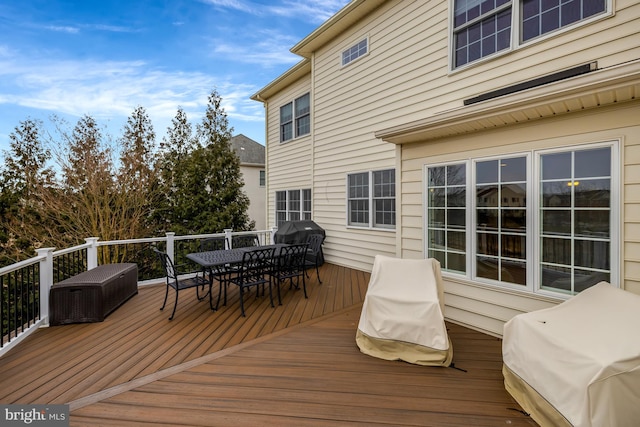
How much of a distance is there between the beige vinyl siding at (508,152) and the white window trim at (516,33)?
1883mm

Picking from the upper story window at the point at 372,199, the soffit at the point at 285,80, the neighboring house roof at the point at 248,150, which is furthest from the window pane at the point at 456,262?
the neighboring house roof at the point at 248,150

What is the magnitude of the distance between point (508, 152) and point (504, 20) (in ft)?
Answer: 8.54

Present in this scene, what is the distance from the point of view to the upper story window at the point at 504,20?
380cm

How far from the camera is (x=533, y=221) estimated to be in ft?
10.1

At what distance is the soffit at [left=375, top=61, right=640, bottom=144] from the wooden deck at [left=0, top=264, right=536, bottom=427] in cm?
242

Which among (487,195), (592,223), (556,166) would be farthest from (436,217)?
(592,223)

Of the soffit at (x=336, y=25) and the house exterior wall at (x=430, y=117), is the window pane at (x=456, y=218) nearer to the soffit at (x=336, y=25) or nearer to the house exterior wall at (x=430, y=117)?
Result: the house exterior wall at (x=430, y=117)

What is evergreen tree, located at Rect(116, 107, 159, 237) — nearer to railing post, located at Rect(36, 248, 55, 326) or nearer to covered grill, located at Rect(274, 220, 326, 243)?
covered grill, located at Rect(274, 220, 326, 243)

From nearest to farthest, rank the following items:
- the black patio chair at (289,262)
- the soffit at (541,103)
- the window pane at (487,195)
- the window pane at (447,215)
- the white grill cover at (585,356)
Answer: the white grill cover at (585,356)
the soffit at (541,103)
the window pane at (487,195)
the window pane at (447,215)
the black patio chair at (289,262)

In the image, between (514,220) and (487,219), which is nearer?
(514,220)

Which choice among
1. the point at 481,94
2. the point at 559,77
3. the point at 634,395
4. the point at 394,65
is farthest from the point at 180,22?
the point at 634,395

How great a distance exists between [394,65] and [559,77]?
9.89 feet

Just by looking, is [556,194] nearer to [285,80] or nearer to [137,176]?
[285,80]

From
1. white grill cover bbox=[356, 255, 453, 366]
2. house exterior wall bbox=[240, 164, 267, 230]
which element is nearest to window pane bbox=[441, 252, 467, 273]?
white grill cover bbox=[356, 255, 453, 366]
